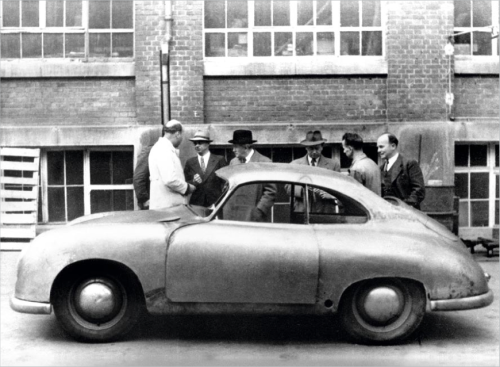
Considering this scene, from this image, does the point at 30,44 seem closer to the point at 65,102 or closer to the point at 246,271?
the point at 65,102

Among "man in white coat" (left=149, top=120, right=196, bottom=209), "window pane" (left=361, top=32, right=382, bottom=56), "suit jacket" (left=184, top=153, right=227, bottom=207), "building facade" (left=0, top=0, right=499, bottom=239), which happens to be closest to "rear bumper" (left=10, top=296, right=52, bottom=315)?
"man in white coat" (left=149, top=120, right=196, bottom=209)

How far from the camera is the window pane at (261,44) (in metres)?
12.6

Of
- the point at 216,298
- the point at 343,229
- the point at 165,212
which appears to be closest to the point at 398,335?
the point at 343,229

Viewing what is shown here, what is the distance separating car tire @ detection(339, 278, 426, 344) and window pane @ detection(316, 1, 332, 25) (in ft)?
22.1

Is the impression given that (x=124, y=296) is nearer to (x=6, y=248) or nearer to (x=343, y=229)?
(x=343, y=229)

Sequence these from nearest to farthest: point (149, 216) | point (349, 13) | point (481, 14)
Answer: point (149, 216), point (349, 13), point (481, 14)

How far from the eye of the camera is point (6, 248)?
475 inches

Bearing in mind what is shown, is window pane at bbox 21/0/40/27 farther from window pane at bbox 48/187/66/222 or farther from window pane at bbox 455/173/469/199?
window pane at bbox 455/173/469/199

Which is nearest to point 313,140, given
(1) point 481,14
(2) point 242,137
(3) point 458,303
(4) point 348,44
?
(2) point 242,137

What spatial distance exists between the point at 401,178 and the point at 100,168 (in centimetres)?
542

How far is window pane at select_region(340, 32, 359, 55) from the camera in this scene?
499 inches

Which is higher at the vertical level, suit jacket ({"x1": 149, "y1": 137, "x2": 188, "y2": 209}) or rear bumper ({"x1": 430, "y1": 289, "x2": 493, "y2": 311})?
suit jacket ({"x1": 149, "y1": 137, "x2": 188, "y2": 209})

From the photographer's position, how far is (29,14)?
12.6 m

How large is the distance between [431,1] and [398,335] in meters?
7.13
